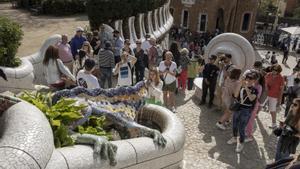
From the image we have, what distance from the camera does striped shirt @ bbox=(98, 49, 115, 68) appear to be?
8.74 metres

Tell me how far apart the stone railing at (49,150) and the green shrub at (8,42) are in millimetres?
4484

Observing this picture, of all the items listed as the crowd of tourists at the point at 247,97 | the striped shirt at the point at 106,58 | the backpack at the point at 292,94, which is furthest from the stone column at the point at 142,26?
the backpack at the point at 292,94

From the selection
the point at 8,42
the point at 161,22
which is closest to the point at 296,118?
the point at 8,42

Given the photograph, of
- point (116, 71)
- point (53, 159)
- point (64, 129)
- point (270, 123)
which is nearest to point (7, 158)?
point (53, 159)

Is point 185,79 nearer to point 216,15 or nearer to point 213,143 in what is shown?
point 213,143

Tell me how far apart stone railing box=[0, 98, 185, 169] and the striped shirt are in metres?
3.52

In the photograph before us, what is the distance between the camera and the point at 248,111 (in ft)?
22.8

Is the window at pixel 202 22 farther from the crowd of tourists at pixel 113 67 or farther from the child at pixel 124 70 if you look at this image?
the child at pixel 124 70

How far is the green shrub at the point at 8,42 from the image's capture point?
831 centimetres

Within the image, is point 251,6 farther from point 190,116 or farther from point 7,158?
point 7,158

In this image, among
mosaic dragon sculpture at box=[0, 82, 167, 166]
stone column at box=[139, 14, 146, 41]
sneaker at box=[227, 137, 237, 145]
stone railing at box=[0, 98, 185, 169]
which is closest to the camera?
stone railing at box=[0, 98, 185, 169]

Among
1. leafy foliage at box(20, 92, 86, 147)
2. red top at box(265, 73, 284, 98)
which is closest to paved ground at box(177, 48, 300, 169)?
red top at box(265, 73, 284, 98)

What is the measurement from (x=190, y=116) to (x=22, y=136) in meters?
5.59

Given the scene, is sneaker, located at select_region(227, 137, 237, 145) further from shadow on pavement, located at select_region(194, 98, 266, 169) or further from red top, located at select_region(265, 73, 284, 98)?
red top, located at select_region(265, 73, 284, 98)
